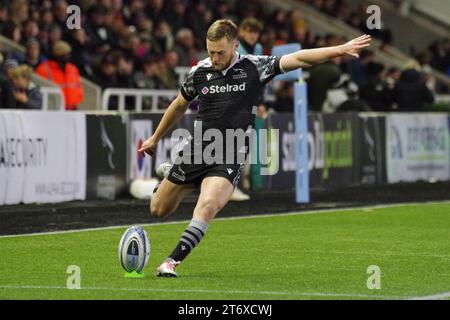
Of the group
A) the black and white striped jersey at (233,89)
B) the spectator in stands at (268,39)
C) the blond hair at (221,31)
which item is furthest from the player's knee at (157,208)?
the spectator in stands at (268,39)

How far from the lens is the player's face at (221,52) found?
1151cm

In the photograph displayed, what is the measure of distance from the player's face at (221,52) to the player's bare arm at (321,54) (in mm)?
464

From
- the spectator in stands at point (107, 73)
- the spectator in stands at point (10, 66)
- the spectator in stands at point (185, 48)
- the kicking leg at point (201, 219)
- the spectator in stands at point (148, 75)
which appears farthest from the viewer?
the spectator in stands at point (185, 48)

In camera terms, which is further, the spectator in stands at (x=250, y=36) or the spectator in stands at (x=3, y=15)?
the spectator in stands at (x=3, y=15)

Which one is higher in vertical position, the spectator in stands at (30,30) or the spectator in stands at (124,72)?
the spectator in stands at (30,30)

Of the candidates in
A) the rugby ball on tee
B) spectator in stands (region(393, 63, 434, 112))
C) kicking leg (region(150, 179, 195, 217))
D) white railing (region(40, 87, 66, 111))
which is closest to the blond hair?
kicking leg (region(150, 179, 195, 217))

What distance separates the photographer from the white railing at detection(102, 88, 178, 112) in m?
22.4

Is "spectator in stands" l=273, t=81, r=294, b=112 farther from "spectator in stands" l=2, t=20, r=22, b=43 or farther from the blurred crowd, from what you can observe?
"spectator in stands" l=2, t=20, r=22, b=43

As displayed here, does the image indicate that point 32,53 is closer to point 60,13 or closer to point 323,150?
point 60,13

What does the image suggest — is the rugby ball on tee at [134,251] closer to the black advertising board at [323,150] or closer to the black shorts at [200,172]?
the black shorts at [200,172]

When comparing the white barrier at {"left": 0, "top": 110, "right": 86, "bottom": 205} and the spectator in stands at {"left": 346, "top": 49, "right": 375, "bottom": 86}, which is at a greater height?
the spectator in stands at {"left": 346, "top": 49, "right": 375, "bottom": 86}

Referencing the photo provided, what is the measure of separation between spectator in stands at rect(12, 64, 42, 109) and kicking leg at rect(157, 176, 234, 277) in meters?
9.37

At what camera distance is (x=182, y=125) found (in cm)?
2172

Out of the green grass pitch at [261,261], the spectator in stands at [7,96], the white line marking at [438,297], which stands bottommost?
the white line marking at [438,297]
